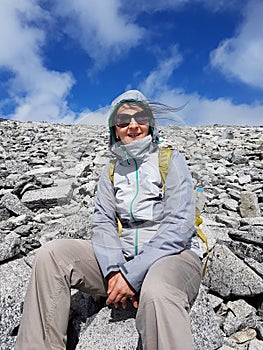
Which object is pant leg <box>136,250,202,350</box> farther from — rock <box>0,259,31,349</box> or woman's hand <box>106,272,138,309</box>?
rock <box>0,259,31,349</box>

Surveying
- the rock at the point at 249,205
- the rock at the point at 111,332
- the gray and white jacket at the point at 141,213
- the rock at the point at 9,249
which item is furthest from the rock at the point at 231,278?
the rock at the point at 9,249

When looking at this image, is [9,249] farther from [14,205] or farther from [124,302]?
[14,205]

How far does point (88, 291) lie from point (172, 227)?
0.96 metres

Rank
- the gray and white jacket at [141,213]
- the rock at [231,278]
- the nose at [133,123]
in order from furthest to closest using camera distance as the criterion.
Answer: the rock at [231,278] → the nose at [133,123] → the gray and white jacket at [141,213]

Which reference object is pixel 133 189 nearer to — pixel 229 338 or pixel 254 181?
pixel 229 338

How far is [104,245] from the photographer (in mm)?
3100

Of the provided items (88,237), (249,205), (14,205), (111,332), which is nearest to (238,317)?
(111,332)

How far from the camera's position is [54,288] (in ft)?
9.11

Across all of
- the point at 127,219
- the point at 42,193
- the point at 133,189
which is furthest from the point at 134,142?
the point at 42,193

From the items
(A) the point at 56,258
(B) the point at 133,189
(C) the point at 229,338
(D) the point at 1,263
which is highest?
(B) the point at 133,189

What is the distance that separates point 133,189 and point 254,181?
18.6 ft

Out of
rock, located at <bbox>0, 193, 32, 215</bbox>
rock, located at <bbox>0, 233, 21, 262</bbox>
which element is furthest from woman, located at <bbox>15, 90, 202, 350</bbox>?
rock, located at <bbox>0, 193, 32, 215</bbox>

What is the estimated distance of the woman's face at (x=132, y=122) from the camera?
339 cm

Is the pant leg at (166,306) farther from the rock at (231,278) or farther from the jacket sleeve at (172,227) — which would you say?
the rock at (231,278)
